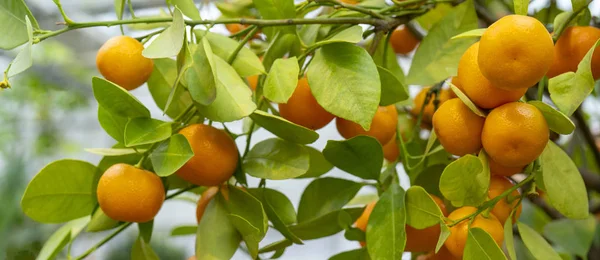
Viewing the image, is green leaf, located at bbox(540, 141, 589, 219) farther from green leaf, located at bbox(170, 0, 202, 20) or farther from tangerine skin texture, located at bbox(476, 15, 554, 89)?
green leaf, located at bbox(170, 0, 202, 20)

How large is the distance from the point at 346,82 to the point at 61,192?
0.19m

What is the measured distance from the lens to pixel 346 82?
31cm

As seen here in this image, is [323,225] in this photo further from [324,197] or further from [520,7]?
[520,7]

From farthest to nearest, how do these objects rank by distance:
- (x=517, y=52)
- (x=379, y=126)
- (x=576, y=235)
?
(x=576, y=235) → (x=379, y=126) → (x=517, y=52)

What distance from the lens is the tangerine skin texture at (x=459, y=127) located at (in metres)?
0.30

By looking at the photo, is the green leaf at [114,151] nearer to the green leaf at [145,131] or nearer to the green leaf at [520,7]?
the green leaf at [145,131]

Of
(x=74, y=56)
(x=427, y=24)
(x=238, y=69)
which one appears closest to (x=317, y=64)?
(x=238, y=69)

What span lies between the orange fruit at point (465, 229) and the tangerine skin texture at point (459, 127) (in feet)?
0.11

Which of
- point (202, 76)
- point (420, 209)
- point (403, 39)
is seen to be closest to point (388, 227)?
point (420, 209)

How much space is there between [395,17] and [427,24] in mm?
93

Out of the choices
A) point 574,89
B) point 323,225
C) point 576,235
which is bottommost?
point 576,235

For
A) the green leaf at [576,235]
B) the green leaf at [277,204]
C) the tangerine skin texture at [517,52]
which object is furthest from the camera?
the green leaf at [576,235]

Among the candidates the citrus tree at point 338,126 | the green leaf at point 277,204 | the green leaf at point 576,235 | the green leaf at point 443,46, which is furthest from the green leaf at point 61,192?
the green leaf at point 576,235

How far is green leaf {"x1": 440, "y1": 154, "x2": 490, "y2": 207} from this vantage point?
29cm
